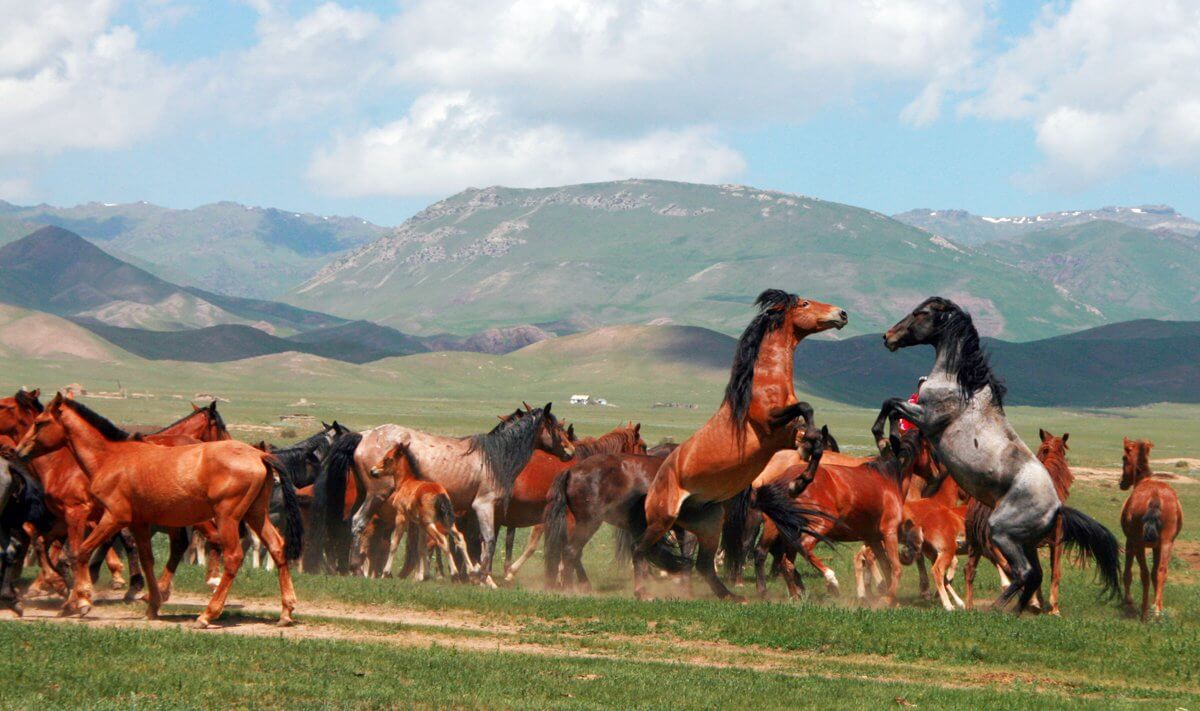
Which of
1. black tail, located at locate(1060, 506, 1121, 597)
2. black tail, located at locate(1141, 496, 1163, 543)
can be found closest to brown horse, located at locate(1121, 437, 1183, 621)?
black tail, located at locate(1141, 496, 1163, 543)

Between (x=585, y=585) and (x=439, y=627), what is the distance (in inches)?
193

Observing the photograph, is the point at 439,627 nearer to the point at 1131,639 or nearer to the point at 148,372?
the point at 1131,639

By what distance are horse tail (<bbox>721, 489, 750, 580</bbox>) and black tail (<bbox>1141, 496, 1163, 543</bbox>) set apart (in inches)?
199

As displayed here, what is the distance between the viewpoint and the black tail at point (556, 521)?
1841cm

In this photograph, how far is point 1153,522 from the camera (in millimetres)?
16859

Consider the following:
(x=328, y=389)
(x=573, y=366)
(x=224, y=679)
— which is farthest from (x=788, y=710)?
(x=573, y=366)

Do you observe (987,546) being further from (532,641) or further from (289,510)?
(289,510)

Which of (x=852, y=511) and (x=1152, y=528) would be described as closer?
(x=1152, y=528)

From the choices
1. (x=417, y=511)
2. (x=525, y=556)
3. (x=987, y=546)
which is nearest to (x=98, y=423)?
(x=417, y=511)

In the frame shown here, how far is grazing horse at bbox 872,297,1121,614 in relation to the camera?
14.3 m

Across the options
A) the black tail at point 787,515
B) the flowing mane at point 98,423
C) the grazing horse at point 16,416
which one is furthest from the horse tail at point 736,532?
the grazing horse at point 16,416

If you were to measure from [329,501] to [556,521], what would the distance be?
444 centimetres

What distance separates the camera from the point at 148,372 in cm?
15775

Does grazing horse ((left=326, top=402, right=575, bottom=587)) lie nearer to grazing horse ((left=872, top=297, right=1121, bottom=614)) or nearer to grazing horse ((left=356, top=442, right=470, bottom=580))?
grazing horse ((left=356, top=442, right=470, bottom=580))
